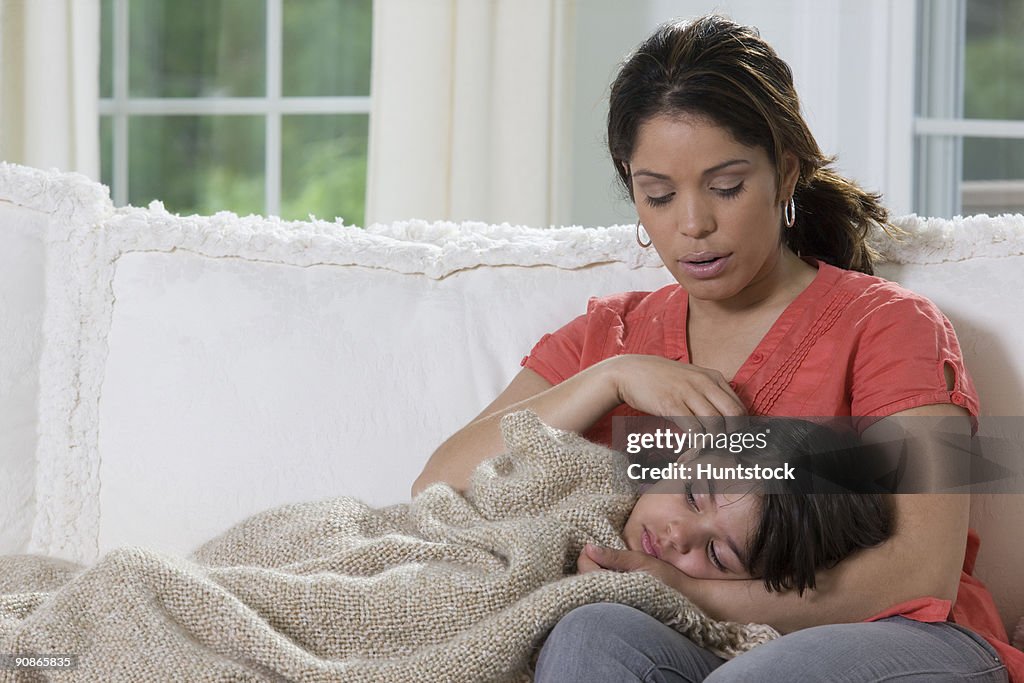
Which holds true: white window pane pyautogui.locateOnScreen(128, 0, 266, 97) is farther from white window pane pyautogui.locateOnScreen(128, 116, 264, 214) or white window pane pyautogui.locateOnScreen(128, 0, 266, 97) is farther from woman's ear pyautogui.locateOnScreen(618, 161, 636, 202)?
woman's ear pyautogui.locateOnScreen(618, 161, 636, 202)

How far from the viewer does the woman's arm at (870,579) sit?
114 centimetres

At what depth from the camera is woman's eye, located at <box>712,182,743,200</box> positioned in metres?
1.28

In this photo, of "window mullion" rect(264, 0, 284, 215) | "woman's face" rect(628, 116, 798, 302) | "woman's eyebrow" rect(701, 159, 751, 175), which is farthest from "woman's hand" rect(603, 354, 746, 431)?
"window mullion" rect(264, 0, 284, 215)

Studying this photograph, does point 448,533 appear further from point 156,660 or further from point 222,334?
point 222,334

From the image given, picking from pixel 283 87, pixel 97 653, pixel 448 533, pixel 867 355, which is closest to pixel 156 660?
pixel 97 653

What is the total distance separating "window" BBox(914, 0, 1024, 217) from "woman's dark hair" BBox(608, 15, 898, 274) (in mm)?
1307

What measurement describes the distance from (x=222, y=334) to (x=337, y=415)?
202 mm

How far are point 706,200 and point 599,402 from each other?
0.27 m

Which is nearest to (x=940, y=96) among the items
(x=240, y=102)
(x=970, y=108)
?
(x=970, y=108)

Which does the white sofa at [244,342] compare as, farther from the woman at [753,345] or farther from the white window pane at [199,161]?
the white window pane at [199,161]

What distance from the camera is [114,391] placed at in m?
1.56

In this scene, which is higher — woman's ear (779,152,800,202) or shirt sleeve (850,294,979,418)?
woman's ear (779,152,800,202)

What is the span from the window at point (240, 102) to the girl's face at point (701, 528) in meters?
1.77

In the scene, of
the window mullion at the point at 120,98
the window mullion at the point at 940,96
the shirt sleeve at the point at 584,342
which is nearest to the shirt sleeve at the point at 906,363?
the shirt sleeve at the point at 584,342
